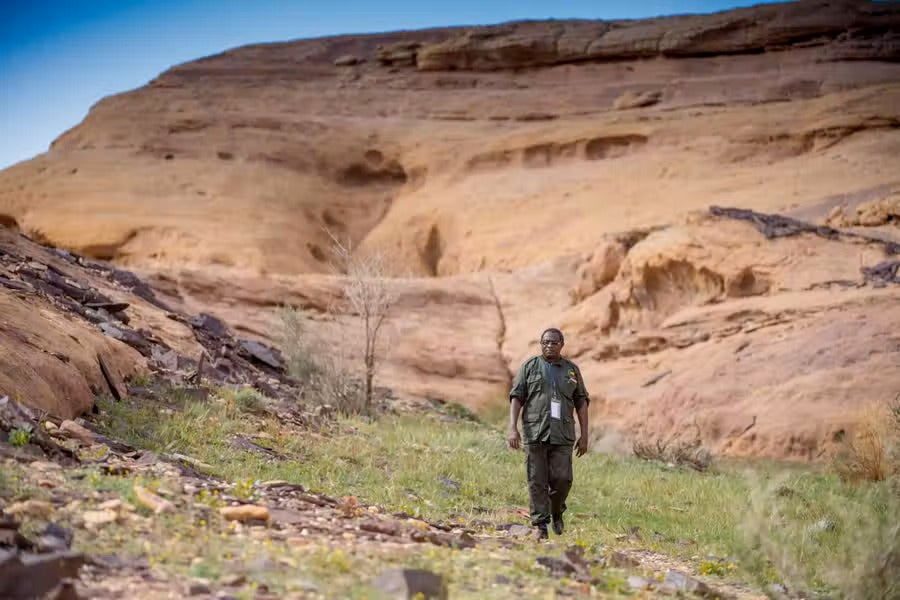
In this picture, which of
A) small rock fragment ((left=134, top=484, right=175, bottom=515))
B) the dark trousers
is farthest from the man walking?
small rock fragment ((left=134, top=484, right=175, bottom=515))

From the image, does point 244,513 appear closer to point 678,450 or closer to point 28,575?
point 28,575

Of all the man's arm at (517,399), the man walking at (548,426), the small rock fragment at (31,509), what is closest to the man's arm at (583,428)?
the man walking at (548,426)

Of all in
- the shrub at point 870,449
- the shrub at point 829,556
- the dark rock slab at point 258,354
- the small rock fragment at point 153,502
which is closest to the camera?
the shrub at point 829,556

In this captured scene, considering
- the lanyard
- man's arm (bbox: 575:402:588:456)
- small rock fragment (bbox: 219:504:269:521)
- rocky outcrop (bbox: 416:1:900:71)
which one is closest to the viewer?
small rock fragment (bbox: 219:504:269:521)

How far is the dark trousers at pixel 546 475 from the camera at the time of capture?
5.93 m

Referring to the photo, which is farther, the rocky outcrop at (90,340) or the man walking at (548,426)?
the rocky outcrop at (90,340)

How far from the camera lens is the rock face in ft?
38.8

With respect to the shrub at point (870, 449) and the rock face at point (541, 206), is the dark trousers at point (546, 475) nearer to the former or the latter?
the shrub at point (870, 449)

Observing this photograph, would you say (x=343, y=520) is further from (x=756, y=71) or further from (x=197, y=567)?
(x=756, y=71)

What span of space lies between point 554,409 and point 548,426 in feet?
0.40

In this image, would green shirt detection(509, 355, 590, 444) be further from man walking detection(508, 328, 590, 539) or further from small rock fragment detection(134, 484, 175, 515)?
small rock fragment detection(134, 484, 175, 515)

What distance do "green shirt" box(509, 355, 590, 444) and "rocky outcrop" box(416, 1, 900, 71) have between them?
→ 28160mm

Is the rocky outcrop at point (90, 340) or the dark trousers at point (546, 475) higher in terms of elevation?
the rocky outcrop at point (90, 340)

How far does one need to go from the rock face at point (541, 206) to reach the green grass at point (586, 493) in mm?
1061
